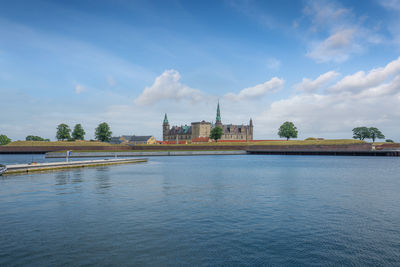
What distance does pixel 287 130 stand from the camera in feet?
531

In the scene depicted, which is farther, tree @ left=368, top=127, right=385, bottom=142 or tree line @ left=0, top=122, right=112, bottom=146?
tree @ left=368, top=127, right=385, bottom=142

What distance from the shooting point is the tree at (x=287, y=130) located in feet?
530

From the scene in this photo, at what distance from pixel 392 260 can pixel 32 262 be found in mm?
14167

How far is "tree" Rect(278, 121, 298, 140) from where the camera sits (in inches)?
6363

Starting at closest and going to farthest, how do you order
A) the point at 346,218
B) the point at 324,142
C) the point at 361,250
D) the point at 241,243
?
the point at 361,250 → the point at 241,243 → the point at 346,218 → the point at 324,142

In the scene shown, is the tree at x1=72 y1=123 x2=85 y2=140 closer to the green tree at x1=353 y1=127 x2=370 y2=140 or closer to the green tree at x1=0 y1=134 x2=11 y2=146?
the green tree at x1=0 y1=134 x2=11 y2=146

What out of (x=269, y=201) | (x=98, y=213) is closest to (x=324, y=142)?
(x=269, y=201)

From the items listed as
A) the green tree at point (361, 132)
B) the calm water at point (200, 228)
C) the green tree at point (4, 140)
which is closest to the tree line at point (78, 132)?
the green tree at point (4, 140)

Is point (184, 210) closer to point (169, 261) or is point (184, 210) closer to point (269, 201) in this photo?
point (269, 201)

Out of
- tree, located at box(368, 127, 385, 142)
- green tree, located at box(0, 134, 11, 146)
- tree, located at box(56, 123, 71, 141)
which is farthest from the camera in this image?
tree, located at box(368, 127, 385, 142)

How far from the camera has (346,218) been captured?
59.6 ft

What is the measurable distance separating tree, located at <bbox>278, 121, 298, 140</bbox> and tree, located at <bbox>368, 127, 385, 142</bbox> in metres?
63.8

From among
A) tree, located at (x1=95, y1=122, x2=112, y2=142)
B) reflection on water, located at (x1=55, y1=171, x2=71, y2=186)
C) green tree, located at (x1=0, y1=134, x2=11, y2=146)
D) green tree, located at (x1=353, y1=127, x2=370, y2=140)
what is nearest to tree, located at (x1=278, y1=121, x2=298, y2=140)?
green tree, located at (x1=353, y1=127, x2=370, y2=140)

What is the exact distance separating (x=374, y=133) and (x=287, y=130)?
233ft
